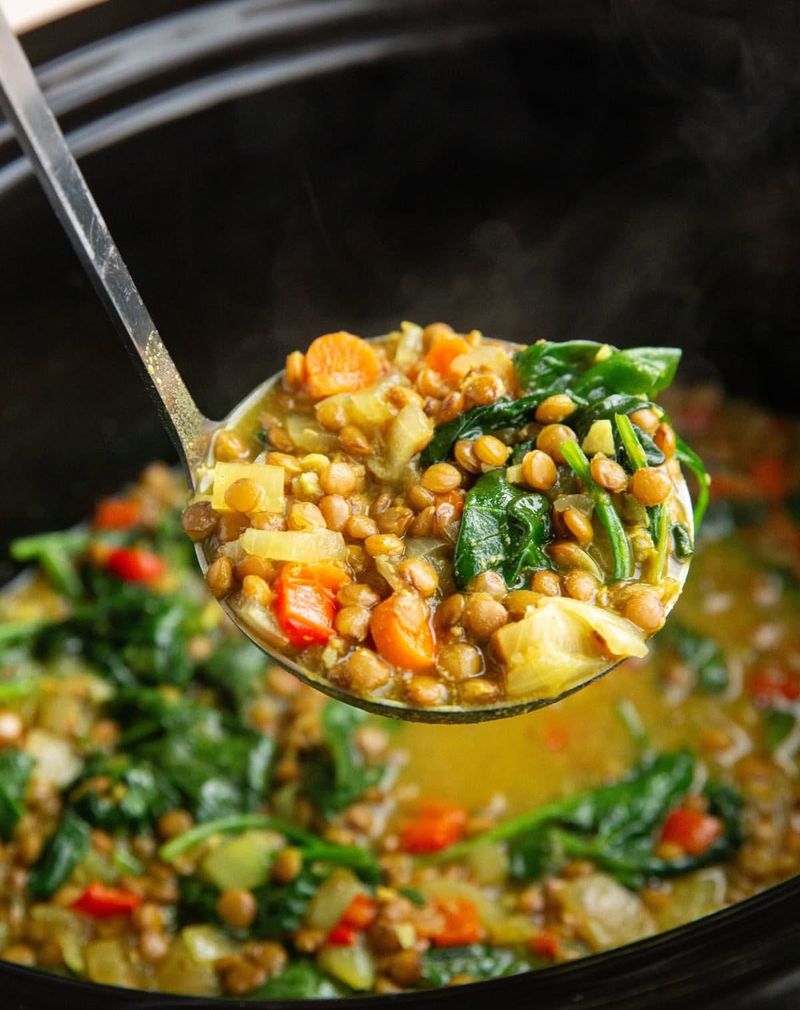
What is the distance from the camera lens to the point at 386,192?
14.7ft

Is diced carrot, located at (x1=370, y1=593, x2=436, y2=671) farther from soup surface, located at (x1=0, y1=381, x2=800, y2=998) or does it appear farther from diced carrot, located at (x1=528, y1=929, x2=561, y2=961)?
diced carrot, located at (x1=528, y1=929, x2=561, y2=961)

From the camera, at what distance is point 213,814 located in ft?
12.8

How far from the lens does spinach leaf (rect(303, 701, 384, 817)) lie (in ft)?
12.8

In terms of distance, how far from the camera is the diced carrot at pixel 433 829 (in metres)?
3.85

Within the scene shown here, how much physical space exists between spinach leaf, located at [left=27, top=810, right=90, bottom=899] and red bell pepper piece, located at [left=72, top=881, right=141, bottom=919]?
10 cm

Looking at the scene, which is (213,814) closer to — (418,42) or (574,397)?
(574,397)

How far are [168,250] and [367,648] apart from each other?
7.28ft

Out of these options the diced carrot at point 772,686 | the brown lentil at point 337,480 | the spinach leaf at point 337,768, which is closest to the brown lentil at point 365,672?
the brown lentil at point 337,480

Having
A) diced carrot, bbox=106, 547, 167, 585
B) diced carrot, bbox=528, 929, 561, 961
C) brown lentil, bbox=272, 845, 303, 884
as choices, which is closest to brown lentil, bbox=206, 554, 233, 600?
brown lentil, bbox=272, 845, 303, 884

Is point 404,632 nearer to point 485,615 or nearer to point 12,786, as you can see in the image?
point 485,615

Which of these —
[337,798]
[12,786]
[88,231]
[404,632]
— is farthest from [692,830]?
[88,231]

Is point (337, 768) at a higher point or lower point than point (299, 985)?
higher

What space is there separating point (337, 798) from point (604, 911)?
0.95 m

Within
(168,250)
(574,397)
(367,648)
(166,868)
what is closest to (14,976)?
(367,648)
